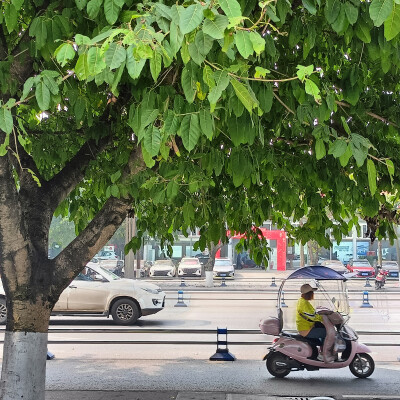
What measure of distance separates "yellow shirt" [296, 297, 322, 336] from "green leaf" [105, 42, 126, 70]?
9.04m

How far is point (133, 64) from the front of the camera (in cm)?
296

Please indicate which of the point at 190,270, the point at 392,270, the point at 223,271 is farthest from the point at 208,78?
the point at 392,270

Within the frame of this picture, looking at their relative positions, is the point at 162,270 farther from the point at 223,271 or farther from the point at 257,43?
the point at 257,43

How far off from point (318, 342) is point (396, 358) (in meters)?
2.91

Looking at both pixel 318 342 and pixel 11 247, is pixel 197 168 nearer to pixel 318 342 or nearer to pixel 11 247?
pixel 11 247

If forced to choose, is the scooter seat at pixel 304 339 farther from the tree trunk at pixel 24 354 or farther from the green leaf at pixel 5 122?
the green leaf at pixel 5 122

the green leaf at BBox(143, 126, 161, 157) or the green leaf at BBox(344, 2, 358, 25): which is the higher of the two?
the green leaf at BBox(344, 2, 358, 25)

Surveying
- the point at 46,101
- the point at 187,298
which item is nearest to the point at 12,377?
the point at 46,101

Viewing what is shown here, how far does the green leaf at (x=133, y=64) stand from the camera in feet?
9.61

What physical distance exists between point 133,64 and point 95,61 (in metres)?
0.21

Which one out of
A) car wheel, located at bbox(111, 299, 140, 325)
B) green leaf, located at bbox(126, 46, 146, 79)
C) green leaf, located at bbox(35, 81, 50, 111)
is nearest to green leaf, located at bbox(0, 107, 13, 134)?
green leaf, located at bbox(35, 81, 50, 111)

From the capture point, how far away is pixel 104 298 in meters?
17.8

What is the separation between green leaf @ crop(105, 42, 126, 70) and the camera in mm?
2973

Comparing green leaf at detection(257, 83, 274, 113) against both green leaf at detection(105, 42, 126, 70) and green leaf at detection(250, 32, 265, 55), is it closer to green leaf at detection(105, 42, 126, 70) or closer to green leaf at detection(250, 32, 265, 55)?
green leaf at detection(250, 32, 265, 55)
